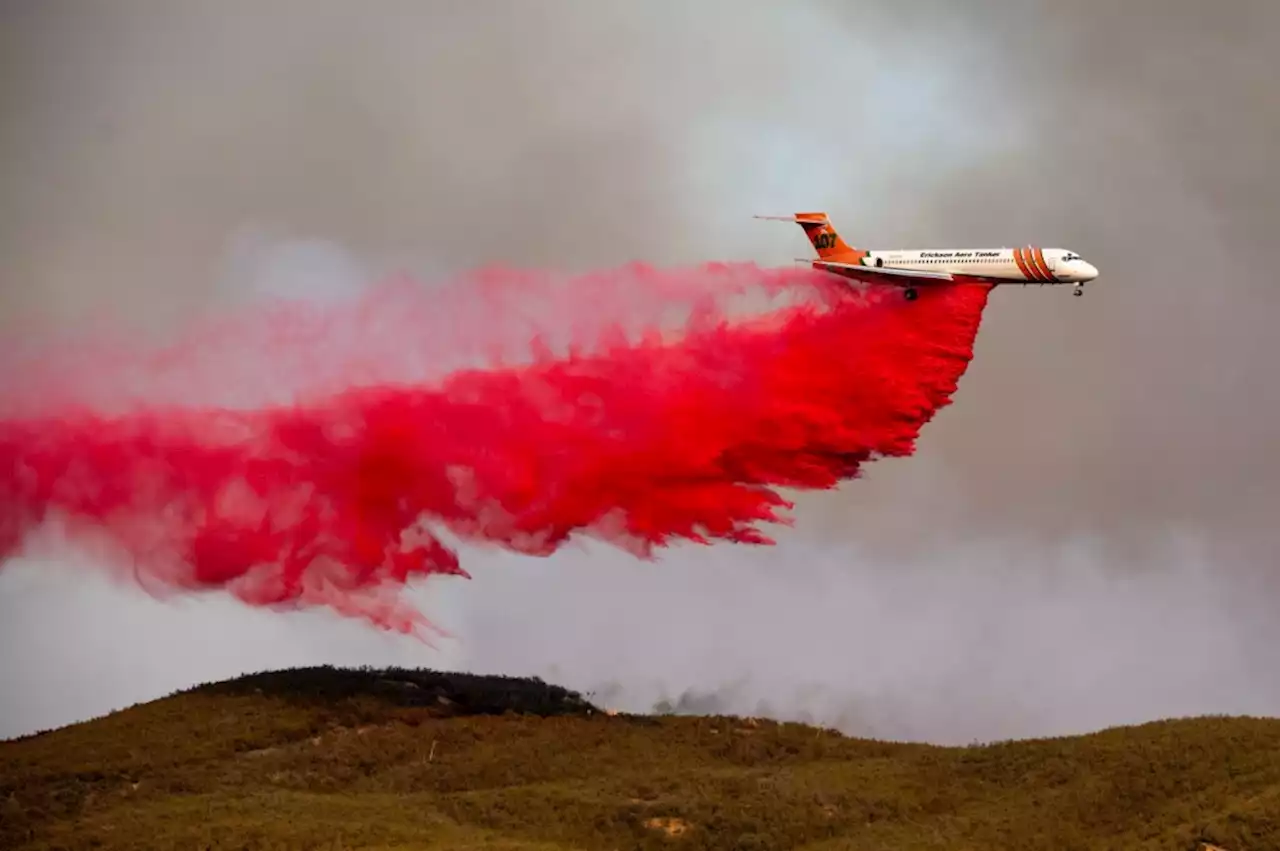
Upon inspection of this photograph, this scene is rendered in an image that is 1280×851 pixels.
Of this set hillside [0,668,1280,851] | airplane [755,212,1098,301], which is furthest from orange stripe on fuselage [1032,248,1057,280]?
hillside [0,668,1280,851]

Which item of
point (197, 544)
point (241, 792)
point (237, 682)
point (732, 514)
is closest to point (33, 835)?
point (241, 792)

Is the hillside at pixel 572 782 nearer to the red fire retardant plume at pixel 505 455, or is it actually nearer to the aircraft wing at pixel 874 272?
the red fire retardant plume at pixel 505 455

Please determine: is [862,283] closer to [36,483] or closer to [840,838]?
[840,838]

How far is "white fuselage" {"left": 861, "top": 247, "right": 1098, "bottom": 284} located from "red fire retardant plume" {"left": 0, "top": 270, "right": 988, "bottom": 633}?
1.89 m

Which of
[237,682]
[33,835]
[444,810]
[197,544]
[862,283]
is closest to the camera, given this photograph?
[33,835]

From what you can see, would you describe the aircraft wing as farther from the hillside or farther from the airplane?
the hillside

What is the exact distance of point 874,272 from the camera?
87.9 meters

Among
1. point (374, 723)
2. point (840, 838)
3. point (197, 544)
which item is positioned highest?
point (197, 544)

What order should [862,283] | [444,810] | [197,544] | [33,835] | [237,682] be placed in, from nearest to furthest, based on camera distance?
[33,835], [444,810], [197,544], [862,283], [237,682]

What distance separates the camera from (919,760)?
85438 millimetres

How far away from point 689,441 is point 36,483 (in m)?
34.0

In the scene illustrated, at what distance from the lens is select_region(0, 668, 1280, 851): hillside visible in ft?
237

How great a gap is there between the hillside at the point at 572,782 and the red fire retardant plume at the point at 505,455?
8895 mm

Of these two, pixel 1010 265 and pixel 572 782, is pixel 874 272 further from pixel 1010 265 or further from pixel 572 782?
pixel 572 782
